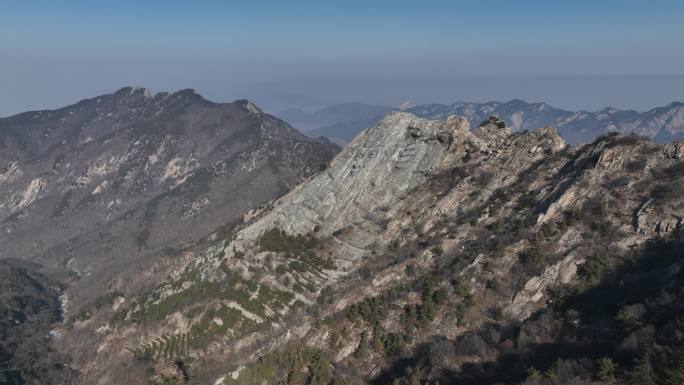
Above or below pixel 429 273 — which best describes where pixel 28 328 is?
below

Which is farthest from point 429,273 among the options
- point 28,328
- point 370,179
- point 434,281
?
point 28,328

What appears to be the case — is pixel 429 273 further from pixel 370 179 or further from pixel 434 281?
pixel 370 179

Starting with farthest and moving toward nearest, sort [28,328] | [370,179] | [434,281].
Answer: [28,328], [370,179], [434,281]

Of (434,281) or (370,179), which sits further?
(370,179)

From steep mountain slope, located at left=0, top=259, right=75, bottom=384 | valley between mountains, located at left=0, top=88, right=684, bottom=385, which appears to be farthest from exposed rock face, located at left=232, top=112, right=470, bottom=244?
steep mountain slope, located at left=0, top=259, right=75, bottom=384

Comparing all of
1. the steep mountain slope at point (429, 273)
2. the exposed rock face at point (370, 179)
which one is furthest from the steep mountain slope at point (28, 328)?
the exposed rock face at point (370, 179)

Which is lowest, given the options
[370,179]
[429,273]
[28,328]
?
[28,328]

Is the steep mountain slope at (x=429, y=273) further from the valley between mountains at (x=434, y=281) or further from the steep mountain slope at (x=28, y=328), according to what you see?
the steep mountain slope at (x=28, y=328)

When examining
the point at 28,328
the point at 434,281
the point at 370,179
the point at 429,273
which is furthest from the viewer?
the point at 28,328

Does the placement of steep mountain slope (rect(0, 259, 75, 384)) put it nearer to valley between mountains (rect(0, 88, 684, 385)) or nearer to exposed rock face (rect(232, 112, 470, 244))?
valley between mountains (rect(0, 88, 684, 385))
